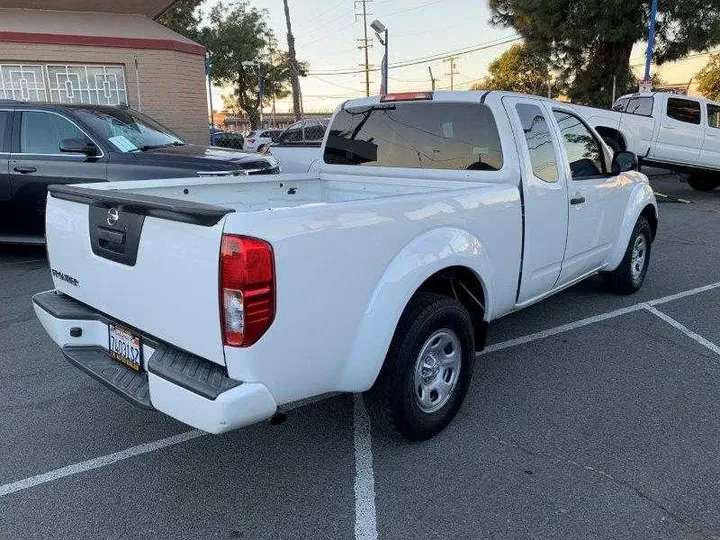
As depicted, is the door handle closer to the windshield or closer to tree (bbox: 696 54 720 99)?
the windshield

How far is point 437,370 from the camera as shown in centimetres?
313

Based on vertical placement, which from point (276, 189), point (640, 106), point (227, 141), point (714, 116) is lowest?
point (276, 189)

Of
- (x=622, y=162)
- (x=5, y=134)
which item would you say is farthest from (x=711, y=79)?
(x=5, y=134)

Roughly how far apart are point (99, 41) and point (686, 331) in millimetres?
13774

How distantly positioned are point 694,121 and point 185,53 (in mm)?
12208

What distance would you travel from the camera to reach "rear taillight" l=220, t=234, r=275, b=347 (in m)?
2.13

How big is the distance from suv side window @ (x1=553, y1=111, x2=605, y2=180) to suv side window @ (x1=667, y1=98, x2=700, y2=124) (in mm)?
9336

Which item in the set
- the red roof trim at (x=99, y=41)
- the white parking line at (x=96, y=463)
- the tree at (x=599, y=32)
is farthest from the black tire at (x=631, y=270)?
the tree at (x=599, y=32)

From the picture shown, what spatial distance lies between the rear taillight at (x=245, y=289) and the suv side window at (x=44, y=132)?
18.4 feet

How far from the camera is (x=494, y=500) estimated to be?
2658 millimetres

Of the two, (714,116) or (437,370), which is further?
(714,116)

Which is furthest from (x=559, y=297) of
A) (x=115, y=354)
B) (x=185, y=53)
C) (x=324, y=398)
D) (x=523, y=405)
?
(x=185, y=53)

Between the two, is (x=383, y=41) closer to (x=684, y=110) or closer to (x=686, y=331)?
(x=684, y=110)

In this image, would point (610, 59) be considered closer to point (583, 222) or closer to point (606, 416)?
point (583, 222)
